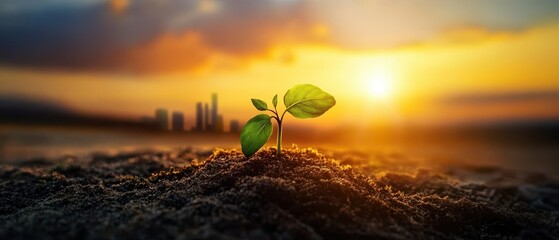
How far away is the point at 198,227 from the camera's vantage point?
3.00 m

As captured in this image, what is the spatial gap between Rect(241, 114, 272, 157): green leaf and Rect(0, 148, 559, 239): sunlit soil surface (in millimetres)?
132

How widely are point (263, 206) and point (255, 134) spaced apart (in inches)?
36.7

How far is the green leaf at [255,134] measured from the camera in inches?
159

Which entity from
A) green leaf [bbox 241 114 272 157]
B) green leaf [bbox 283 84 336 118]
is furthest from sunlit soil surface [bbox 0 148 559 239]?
green leaf [bbox 283 84 336 118]

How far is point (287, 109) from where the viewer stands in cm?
415

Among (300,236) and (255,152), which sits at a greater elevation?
(255,152)

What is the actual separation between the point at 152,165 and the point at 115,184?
136 centimetres

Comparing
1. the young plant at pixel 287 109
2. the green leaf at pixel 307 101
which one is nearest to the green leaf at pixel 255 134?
the young plant at pixel 287 109

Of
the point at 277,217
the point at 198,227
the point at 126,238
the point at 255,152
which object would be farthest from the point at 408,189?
the point at 126,238

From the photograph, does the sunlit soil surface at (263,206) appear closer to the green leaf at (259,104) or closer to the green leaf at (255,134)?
the green leaf at (255,134)

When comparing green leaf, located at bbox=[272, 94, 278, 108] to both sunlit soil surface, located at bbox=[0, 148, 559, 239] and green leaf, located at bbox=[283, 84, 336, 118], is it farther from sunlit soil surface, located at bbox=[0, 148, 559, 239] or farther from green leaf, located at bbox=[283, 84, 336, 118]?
sunlit soil surface, located at bbox=[0, 148, 559, 239]

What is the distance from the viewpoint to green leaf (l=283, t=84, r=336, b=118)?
4098mm

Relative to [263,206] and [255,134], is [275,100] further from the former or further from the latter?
[263,206]

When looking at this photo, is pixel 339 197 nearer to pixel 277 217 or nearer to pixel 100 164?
pixel 277 217
